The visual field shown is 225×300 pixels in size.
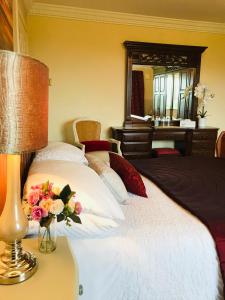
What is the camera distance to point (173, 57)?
14.8ft

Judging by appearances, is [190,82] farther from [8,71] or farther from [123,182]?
[8,71]

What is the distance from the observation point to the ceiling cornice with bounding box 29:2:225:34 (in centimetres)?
399

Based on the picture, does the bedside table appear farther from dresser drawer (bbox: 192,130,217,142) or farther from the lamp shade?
dresser drawer (bbox: 192,130,217,142)

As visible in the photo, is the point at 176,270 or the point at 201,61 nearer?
the point at 176,270

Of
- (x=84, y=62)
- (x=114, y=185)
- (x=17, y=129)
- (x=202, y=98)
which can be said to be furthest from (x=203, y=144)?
(x=17, y=129)

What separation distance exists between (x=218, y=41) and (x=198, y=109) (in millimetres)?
1294

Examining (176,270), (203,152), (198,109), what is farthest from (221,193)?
(198,109)

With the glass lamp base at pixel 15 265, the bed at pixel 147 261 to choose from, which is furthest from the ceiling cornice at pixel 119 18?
the glass lamp base at pixel 15 265

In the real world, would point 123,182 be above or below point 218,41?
below

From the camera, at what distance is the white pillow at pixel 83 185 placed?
1.31m

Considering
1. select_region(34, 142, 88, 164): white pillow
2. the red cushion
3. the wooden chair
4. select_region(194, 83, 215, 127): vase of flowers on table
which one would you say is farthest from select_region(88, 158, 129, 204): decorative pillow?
select_region(194, 83, 215, 127): vase of flowers on table

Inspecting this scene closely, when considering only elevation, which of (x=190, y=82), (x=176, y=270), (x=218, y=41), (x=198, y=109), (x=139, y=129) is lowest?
(x=176, y=270)

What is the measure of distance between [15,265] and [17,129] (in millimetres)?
498

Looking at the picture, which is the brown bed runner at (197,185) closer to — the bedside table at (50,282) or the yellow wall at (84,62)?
the bedside table at (50,282)
